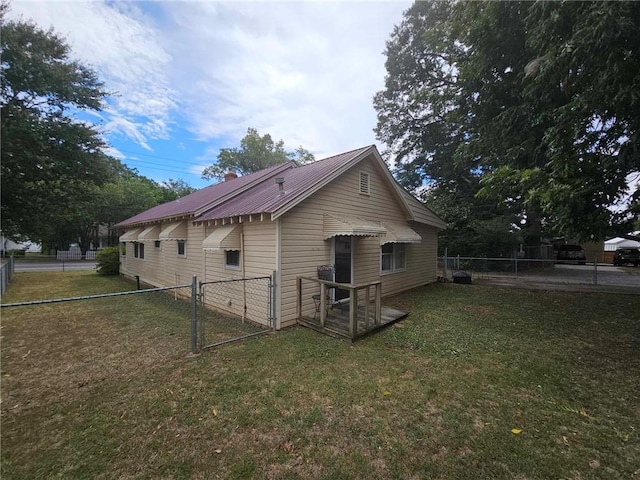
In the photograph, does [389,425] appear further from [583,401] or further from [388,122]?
[388,122]

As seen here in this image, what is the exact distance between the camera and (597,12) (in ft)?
13.7

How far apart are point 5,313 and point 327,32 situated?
1289cm

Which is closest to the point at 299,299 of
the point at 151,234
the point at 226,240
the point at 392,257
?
the point at 226,240

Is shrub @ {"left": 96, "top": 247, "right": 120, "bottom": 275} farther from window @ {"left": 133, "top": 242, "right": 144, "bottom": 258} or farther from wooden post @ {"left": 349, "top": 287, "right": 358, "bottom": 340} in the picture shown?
wooden post @ {"left": 349, "top": 287, "right": 358, "bottom": 340}

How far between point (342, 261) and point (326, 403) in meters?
5.07

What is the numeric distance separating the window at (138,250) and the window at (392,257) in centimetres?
1244

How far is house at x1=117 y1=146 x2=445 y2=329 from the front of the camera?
6836 millimetres

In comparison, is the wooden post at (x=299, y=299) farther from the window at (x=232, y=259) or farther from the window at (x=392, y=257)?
the window at (x=392, y=257)

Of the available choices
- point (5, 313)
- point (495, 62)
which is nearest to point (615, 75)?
point (495, 62)

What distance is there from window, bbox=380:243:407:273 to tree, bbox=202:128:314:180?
24912 millimetres

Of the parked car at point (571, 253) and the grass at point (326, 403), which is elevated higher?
the parked car at point (571, 253)

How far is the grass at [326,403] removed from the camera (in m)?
2.69

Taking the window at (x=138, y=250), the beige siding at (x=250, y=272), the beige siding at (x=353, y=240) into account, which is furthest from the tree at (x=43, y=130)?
the beige siding at (x=353, y=240)

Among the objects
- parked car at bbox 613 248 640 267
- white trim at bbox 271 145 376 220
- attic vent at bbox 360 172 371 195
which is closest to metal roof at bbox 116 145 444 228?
white trim at bbox 271 145 376 220
